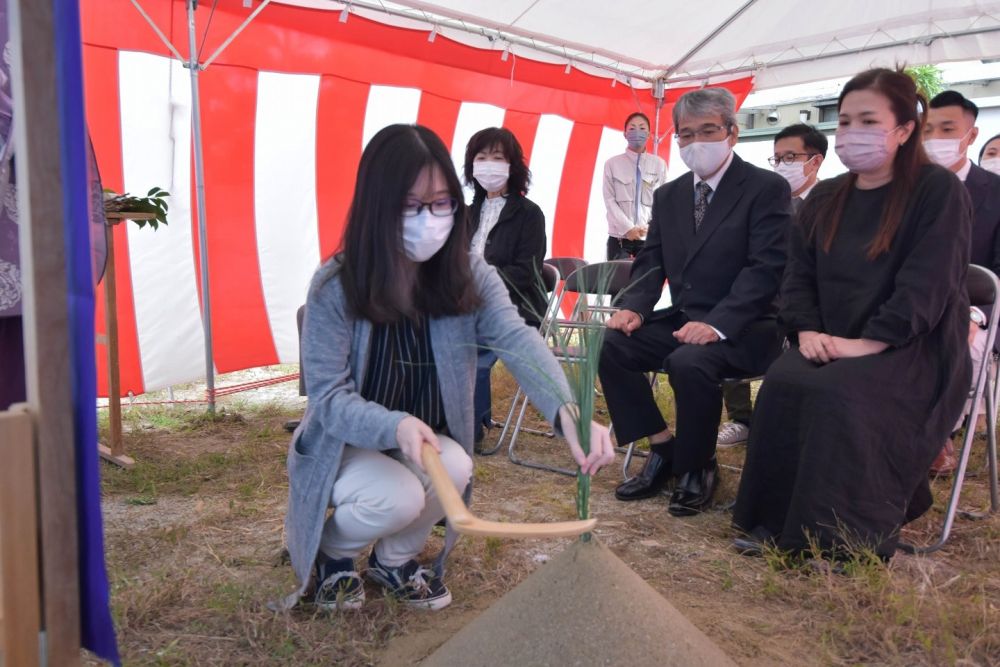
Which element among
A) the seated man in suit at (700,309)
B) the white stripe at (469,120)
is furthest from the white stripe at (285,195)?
the seated man in suit at (700,309)

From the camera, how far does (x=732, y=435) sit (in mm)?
3924

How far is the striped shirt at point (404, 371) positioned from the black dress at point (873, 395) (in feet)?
3.79

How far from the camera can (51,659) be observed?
110cm

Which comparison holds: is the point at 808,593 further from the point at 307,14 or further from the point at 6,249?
the point at 307,14

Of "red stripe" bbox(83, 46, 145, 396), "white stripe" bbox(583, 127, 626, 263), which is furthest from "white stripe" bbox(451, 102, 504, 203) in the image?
"red stripe" bbox(83, 46, 145, 396)

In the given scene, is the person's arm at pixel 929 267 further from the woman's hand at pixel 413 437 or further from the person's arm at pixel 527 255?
the person's arm at pixel 527 255

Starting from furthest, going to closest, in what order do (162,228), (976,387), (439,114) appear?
(439,114), (162,228), (976,387)

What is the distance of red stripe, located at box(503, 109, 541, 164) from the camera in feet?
21.4

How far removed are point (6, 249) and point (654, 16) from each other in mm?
5140

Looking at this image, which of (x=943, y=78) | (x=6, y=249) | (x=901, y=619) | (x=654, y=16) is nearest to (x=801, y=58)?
(x=654, y=16)

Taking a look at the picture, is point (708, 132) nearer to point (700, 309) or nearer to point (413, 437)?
point (700, 309)

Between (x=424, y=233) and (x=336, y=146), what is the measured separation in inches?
158

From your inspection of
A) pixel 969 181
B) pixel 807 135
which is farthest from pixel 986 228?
pixel 807 135

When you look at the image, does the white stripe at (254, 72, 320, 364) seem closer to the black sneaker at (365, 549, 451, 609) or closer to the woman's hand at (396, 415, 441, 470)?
the black sneaker at (365, 549, 451, 609)
